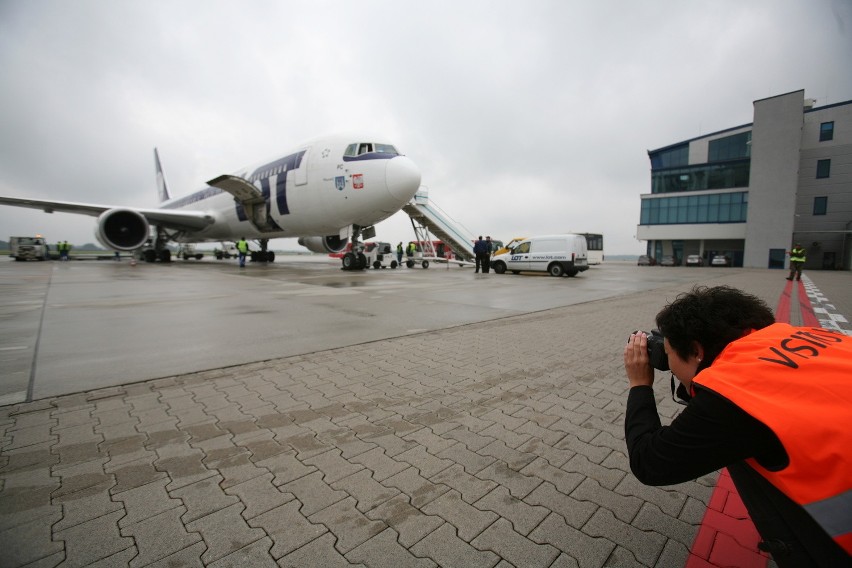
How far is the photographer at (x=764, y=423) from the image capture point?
0.94 meters

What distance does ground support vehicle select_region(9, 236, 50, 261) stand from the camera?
28.8 meters

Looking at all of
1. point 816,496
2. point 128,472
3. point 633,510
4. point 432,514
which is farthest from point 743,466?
point 128,472

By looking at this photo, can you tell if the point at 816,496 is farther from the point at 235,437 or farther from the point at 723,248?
the point at 723,248

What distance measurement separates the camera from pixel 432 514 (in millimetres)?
1757

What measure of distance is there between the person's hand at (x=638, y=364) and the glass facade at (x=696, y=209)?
54.2 m

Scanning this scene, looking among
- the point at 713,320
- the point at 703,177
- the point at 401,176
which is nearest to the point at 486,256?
the point at 401,176

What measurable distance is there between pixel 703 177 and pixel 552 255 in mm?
43578

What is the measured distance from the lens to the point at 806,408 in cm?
98

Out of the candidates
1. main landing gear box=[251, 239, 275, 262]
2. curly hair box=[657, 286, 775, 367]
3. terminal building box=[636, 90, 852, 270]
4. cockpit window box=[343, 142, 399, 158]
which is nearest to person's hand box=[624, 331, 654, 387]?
curly hair box=[657, 286, 775, 367]

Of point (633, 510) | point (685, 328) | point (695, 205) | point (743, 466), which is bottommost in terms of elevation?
point (633, 510)

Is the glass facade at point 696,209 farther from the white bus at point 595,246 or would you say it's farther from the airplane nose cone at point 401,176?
the airplane nose cone at point 401,176

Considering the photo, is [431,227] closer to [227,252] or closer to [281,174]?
[281,174]

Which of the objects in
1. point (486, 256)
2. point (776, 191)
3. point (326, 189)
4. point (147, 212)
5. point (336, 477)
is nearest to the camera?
point (336, 477)

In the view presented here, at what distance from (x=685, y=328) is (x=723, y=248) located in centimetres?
5642
